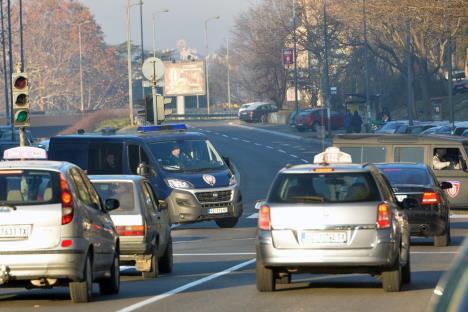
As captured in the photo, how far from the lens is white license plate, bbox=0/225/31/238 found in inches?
504

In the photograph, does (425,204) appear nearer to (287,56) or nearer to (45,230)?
(45,230)

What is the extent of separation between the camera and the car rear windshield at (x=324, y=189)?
13.9 m

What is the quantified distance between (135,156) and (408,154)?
594 centimetres

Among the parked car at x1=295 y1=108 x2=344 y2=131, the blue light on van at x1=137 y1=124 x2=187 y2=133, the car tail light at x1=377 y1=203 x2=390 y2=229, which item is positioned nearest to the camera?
the car tail light at x1=377 y1=203 x2=390 y2=229

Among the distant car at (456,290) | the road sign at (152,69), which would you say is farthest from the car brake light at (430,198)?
the distant car at (456,290)

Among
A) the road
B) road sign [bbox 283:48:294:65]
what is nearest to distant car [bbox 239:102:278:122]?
road sign [bbox 283:48:294:65]

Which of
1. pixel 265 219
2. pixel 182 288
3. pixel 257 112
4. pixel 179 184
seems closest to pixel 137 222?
pixel 182 288

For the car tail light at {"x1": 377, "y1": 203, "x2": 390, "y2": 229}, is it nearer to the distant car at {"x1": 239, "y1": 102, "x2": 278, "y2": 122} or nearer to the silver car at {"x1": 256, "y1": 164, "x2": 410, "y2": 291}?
the silver car at {"x1": 256, "y1": 164, "x2": 410, "y2": 291}

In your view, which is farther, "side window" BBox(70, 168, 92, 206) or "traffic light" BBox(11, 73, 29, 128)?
"traffic light" BBox(11, 73, 29, 128)

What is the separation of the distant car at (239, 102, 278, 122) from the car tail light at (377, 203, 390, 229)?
318 feet

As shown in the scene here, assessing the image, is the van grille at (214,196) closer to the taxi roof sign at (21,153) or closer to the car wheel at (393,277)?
the taxi roof sign at (21,153)

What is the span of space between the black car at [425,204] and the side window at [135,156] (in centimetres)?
700

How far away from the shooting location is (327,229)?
13.7 m

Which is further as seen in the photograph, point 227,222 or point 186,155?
point 186,155
